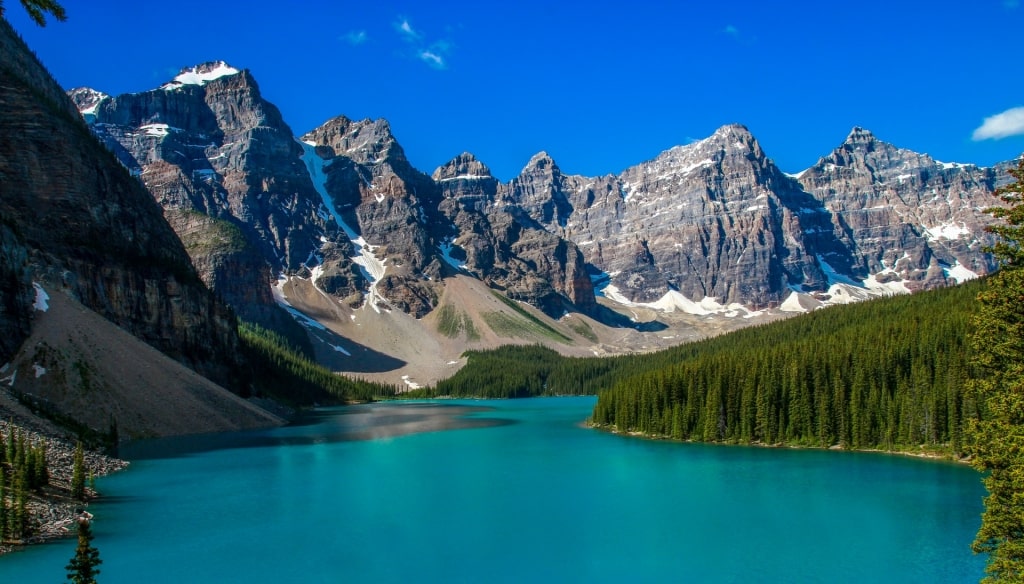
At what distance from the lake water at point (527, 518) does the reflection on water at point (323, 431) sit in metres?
0.96

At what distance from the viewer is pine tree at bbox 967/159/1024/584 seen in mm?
19344

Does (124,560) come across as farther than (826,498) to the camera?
No

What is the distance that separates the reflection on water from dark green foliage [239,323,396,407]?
10866 millimetres

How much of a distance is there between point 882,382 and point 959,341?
756 cm

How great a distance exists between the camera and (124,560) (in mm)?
33438

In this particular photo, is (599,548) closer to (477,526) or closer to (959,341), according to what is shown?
(477,526)

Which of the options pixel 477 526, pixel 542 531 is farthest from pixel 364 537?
pixel 542 531

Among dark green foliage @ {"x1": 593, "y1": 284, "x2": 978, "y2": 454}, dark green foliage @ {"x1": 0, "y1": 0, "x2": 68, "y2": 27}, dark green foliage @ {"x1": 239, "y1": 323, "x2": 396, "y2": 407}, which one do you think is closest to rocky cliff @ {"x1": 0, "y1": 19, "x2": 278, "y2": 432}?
dark green foliage @ {"x1": 239, "y1": 323, "x2": 396, "y2": 407}

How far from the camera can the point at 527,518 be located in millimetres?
43344

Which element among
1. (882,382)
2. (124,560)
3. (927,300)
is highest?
(927,300)

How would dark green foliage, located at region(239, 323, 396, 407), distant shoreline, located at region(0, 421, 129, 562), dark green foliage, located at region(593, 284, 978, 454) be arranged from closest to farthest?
distant shoreline, located at region(0, 421, 129, 562) → dark green foliage, located at region(593, 284, 978, 454) → dark green foliage, located at region(239, 323, 396, 407)

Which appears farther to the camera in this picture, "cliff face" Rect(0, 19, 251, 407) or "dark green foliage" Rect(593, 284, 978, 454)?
"cliff face" Rect(0, 19, 251, 407)

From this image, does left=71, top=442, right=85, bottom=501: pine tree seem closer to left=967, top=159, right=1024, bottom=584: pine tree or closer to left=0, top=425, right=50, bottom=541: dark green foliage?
left=0, top=425, right=50, bottom=541: dark green foliage

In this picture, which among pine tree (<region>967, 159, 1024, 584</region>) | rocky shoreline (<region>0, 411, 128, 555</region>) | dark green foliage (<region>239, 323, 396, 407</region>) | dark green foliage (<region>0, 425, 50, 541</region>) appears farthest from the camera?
dark green foliage (<region>239, 323, 396, 407</region>)
